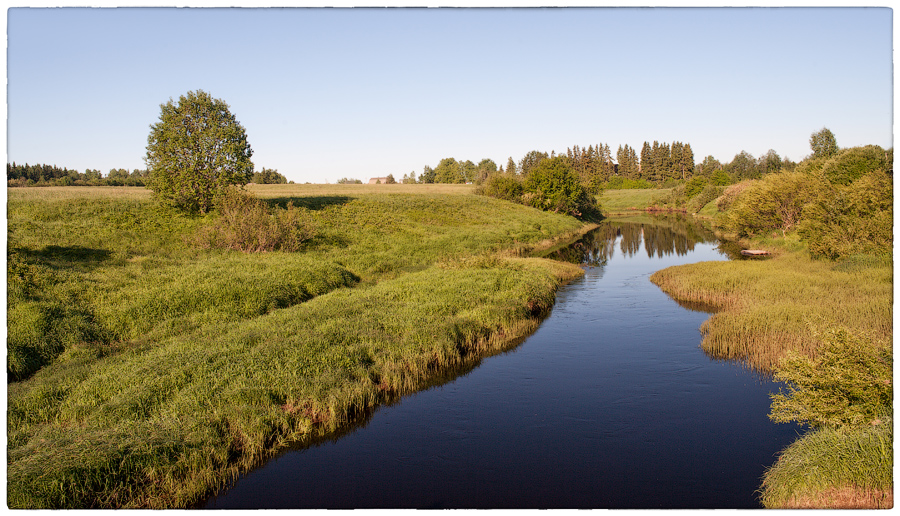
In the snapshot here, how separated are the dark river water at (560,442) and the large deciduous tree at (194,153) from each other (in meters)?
29.5

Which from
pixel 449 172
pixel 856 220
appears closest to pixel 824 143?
pixel 856 220

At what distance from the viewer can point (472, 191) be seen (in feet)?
338

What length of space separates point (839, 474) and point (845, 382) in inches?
70.4

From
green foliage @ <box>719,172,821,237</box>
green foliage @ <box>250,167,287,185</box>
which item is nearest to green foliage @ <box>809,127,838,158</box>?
green foliage @ <box>719,172,821,237</box>

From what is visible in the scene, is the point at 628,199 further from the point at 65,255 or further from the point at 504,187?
the point at 65,255

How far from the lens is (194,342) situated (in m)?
17.8

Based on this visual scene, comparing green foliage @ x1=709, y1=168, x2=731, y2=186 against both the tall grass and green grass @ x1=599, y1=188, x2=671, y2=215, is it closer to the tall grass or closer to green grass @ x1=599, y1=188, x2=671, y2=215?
green grass @ x1=599, y1=188, x2=671, y2=215

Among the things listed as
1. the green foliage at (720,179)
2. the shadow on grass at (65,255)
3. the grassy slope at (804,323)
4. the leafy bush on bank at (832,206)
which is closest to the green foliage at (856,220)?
the leafy bush on bank at (832,206)

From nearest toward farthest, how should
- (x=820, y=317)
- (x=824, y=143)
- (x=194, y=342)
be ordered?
(x=194, y=342) < (x=820, y=317) < (x=824, y=143)

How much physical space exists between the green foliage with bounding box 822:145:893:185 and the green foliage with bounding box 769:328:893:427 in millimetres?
32946

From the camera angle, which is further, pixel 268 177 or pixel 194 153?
pixel 268 177

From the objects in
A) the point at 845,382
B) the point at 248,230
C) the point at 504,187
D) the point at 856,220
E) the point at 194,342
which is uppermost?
the point at 504,187

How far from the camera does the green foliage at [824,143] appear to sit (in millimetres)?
72750

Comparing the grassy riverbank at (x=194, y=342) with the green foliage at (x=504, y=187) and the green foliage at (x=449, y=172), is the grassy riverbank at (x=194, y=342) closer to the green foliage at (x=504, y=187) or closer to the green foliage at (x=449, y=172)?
the green foliage at (x=504, y=187)
